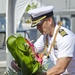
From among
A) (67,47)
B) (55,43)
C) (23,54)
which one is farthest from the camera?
(55,43)

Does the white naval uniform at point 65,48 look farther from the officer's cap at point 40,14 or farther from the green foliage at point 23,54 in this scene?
the green foliage at point 23,54

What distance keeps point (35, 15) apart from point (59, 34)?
30 centimetres

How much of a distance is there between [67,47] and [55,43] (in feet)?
0.61

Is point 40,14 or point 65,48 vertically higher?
point 40,14

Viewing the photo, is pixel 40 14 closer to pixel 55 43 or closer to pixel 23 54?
pixel 55 43

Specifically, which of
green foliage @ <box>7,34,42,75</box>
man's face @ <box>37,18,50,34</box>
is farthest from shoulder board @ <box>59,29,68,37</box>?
green foliage @ <box>7,34,42,75</box>

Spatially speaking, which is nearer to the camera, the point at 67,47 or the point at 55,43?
the point at 67,47

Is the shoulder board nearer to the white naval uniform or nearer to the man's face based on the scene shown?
the white naval uniform

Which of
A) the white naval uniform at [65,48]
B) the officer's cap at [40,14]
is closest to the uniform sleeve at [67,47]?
the white naval uniform at [65,48]

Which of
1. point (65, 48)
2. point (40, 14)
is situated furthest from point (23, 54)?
point (40, 14)

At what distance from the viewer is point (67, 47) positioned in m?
3.17

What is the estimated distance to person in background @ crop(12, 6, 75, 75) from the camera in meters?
3.15

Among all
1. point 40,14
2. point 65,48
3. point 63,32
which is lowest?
point 65,48

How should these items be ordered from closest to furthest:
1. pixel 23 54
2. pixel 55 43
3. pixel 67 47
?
pixel 23 54, pixel 67 47, pixel 55 43
